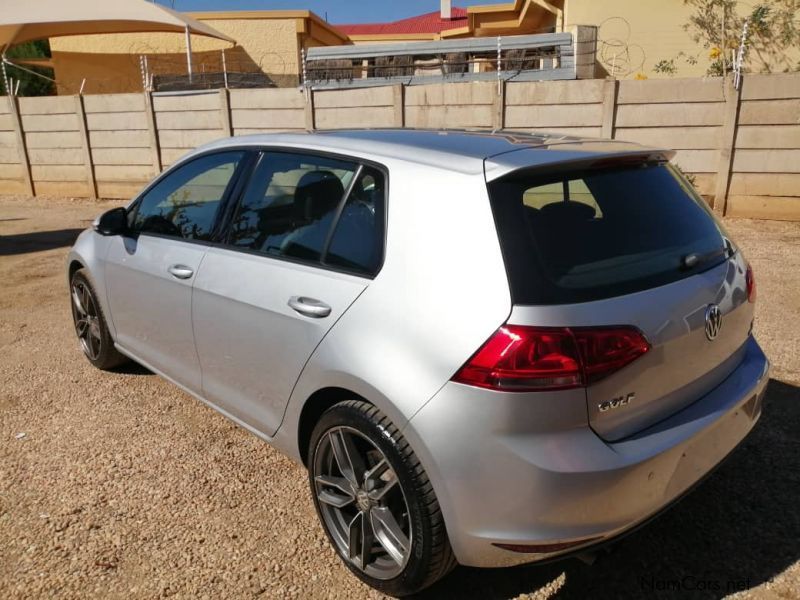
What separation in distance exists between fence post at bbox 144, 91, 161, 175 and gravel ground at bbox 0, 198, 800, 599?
9617 mm

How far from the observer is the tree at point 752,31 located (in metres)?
11.9

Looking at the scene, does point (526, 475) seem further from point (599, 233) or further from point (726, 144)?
point (726, 144)

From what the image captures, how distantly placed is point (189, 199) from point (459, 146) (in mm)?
1747

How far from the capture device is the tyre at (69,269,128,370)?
4.08m

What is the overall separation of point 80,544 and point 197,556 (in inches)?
19.9

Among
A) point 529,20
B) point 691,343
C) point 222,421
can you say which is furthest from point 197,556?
point 529,20

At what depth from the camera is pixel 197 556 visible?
2516mm

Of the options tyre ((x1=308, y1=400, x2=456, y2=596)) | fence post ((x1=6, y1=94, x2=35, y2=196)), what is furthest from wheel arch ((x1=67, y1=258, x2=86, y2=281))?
fence post ((x1=6, y1=94, x2=35, y2=196))

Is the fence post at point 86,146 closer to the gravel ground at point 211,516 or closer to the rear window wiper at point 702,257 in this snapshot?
the gravel ground at point 211,516

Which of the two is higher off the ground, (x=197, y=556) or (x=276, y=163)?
(x=276, y=163)

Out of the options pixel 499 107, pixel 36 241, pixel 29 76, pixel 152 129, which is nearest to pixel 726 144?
pixel 499 107

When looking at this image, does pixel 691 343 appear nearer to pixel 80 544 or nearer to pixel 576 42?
pixel 80 544

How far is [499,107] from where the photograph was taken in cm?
990

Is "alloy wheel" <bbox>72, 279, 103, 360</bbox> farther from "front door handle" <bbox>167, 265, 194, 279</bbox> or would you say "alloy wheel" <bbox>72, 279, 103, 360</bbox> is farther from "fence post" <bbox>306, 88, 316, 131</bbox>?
"fence post" <bbox>306, 88, 316, 131</bbox>
